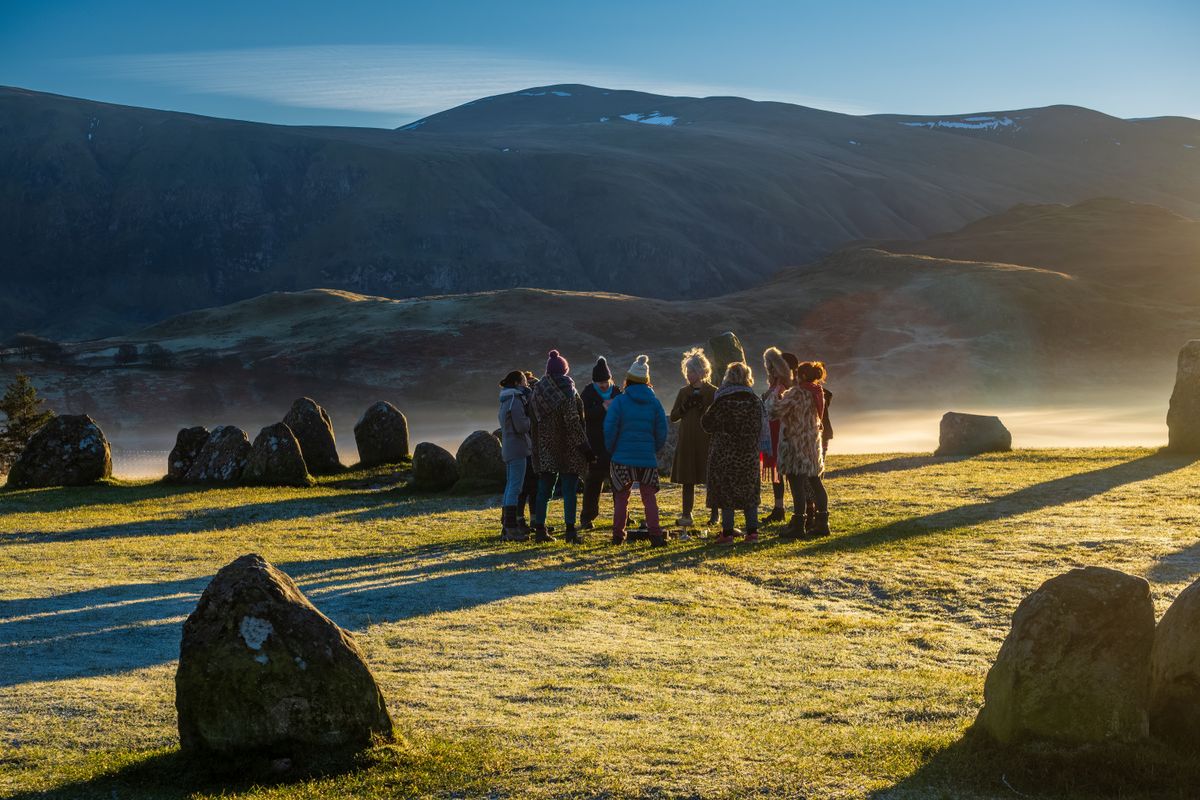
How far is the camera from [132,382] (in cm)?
6925

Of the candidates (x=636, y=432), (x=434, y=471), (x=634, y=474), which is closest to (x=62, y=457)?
(x=434, y=471)

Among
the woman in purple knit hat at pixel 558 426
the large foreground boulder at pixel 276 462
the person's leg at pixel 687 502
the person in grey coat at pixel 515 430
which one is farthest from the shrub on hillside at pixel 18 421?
the person's leg at pixel 687 502

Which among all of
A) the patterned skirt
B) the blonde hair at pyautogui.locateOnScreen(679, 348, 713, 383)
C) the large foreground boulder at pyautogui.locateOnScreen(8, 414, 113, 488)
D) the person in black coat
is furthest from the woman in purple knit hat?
the large foreground boulder at pyautogui.locateOnScreen(8, 414, 113, 488)

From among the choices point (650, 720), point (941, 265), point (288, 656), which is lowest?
point (650, 720)

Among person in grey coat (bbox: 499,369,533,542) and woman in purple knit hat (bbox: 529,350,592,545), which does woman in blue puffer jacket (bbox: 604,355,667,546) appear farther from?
person in grey coat (bbox: 499,369,533,542)

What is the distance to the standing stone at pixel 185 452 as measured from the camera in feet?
97.9

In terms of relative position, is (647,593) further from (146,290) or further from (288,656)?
(146,290)

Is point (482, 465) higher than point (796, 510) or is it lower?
higher

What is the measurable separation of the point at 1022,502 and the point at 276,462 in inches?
682

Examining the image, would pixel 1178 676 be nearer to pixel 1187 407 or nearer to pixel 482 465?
pixel 482 465

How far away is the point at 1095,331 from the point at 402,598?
236ft

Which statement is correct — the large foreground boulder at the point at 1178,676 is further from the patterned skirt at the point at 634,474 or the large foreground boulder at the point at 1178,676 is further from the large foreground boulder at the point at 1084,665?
the patterned skirt at the point at 634,474

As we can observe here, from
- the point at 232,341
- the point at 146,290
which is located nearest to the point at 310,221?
the point at 146,290

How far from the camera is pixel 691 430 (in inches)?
669
